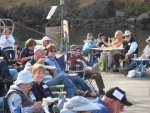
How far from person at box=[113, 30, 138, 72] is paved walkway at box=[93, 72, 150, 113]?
0.57 meters

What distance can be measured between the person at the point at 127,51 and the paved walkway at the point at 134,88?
0.57 meters

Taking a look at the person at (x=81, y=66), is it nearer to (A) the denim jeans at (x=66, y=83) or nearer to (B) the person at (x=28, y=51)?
(B) the person at (x=28, y=51)

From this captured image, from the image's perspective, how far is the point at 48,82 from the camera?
30.9ft

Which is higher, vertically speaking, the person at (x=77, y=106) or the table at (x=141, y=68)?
the person at (x=77, y=106)

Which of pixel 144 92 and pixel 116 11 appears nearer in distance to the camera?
pixel 144 92

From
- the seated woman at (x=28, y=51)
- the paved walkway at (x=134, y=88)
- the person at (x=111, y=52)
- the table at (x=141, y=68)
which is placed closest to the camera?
the paved walkway at (x=134, y=88)

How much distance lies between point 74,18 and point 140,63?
193 ft

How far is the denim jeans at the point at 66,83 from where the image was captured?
9439mm

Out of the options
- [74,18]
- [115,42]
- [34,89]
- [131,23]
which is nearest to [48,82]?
[34,89]

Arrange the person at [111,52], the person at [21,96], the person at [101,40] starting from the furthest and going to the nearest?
the person at [101,40], the person at [111,52], the person at [21,96]

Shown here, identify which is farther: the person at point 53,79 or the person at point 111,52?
the person at point 111,52

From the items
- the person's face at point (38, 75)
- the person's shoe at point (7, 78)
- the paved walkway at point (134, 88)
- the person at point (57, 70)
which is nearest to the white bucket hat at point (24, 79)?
the person's face at point (38, 75)

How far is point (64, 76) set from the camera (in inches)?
375

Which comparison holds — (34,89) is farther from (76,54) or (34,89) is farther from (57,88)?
(76,54)
